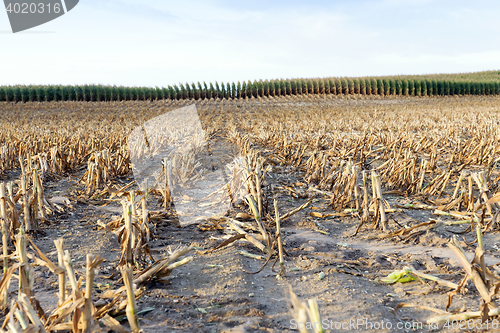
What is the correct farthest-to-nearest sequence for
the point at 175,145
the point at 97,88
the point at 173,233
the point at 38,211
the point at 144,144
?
1. the point at 97,88
2. the point at 175,145
3. the point at 144,144
4. the point at 38,211
5. the point at 173,233

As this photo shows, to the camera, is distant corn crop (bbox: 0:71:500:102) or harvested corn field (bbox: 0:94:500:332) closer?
harvested corn field (bbox: 0:94:500:332)

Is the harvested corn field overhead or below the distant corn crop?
below

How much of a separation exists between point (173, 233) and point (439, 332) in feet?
9.00

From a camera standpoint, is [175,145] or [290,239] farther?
[175,145]

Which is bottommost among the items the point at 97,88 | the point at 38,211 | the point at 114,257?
the point at 114,257

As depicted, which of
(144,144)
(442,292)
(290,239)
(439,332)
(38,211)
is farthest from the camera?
(144,144)

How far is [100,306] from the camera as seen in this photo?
2.12m

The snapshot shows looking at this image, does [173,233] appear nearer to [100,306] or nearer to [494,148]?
[100,306]

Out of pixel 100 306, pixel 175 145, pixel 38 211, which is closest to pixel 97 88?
pixel 175 145

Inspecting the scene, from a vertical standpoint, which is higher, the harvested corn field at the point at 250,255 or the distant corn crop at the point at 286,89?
the distant corn crop at the point at 286,89

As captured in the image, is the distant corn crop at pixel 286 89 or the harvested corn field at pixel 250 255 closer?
the harvested corn field at pixel 250 255

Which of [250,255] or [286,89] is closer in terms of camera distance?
[250,255]

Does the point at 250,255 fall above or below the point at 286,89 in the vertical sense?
below

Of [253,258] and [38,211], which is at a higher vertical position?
[38,211]
